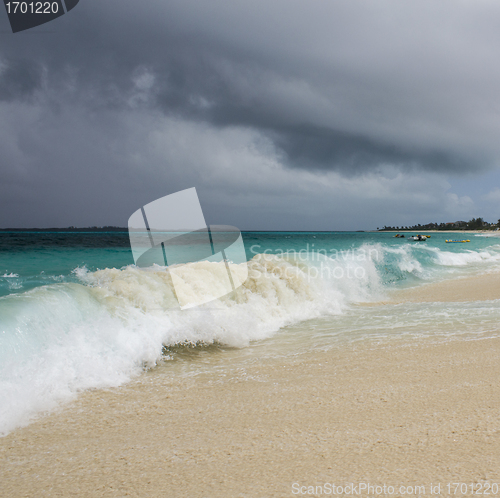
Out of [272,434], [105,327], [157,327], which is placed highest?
[105,327]

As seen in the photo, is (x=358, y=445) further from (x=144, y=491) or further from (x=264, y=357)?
(x=264, y=357)

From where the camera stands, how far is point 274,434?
272 centimetres

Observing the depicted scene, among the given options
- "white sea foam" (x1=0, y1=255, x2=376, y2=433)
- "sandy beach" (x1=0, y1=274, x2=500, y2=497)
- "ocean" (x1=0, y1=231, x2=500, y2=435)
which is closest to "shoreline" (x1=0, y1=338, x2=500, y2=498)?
"sandy beach" (x1=0, y1=274, x2=500, y2=497)

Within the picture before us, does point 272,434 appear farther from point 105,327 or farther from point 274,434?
point 105,327

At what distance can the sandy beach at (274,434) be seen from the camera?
2150 millimetres

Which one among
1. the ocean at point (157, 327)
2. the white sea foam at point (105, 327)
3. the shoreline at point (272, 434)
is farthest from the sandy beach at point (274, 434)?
the ocean at point (157, 327)

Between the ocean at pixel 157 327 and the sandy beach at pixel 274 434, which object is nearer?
the sandy beach at pixel 274 434

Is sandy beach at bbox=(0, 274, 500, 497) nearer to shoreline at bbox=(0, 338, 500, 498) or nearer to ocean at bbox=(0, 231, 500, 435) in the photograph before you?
shoreline at bbox=(0, 338, 500, 498)

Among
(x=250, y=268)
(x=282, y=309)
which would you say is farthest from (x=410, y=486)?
(x=250, y=268)

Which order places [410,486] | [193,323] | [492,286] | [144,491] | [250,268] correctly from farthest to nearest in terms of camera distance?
[492,286], [250,268], [193,323], [144,491], [410,486]

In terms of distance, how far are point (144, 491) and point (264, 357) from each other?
119 inches

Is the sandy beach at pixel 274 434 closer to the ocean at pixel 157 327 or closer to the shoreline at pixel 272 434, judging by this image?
the shoreline at pixel 272 434

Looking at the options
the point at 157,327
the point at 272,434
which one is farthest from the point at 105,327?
the point at 272,434

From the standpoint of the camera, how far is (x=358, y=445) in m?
A: 2.43
